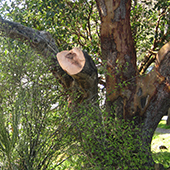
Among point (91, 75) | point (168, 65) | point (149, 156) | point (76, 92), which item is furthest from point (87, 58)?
point (149, 156)

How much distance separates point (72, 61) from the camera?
3260 mm

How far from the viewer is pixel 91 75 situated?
3.32 meters

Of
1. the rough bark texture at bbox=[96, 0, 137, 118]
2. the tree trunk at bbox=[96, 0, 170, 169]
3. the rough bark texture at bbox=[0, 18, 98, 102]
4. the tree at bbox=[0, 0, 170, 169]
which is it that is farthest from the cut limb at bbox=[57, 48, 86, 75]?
the rough bark texture at bbox=[96, 0, 137, 118]

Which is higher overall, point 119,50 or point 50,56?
point 50,56

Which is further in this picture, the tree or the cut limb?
the tree

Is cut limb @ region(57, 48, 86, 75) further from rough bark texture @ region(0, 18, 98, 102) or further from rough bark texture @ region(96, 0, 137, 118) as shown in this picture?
rough bark texture @ region(96, 0, 137, 118)

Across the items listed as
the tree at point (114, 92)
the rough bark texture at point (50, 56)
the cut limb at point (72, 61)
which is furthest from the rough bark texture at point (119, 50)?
the cut limb at point (72, 61)

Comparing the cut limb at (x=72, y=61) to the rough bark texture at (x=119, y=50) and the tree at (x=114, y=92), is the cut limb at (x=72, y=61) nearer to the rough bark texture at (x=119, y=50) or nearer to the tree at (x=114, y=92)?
the tree at (x=114, y=92)

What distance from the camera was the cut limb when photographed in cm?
314

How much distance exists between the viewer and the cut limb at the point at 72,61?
124 inches

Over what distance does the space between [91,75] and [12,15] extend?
2.43m

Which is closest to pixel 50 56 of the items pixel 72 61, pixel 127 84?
pixel 72 61

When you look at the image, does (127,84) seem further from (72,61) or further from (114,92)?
(72,61)

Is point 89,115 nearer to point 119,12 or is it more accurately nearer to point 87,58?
point 87,58
